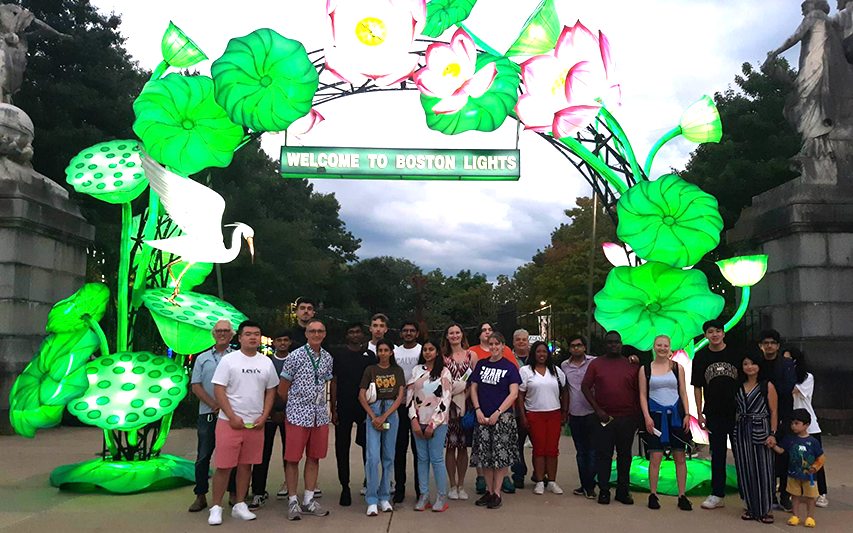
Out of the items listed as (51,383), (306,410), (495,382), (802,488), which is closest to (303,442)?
(306,410)

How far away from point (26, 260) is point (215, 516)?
6.67 meters

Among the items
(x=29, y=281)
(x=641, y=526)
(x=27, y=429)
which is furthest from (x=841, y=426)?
(x=29, y=281)

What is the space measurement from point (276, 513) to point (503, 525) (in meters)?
1.78

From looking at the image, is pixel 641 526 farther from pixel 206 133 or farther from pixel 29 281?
pixel 29 281

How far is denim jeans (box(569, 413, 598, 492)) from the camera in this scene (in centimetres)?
635

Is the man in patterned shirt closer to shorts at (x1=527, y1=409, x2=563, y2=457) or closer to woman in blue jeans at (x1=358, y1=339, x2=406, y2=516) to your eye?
woman in blue jeans at (x1=358, y1=339, x2=406, y2=516)

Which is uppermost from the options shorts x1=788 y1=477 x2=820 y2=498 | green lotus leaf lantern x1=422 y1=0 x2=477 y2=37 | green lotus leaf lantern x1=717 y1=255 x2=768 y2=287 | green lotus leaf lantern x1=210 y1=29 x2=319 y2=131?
green lotus leaf lantern x1=422 y1=0 x2=477 y2=37

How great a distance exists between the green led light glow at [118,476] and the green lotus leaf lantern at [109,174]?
243cm

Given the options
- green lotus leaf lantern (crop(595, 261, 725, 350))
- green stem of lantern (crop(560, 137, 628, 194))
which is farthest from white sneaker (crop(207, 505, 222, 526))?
green stem of lantern (crop(560, 137, 628, 194))

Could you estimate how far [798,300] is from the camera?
33.2 ft

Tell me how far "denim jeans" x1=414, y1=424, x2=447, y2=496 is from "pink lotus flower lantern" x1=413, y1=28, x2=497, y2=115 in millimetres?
3250

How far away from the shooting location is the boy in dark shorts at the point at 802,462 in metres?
5.34

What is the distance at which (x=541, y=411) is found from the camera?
6.46 meters

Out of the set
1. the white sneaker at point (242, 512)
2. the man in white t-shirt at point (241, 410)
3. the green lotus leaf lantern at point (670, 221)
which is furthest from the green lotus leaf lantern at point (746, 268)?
the white sneaker at point (242, 512)
